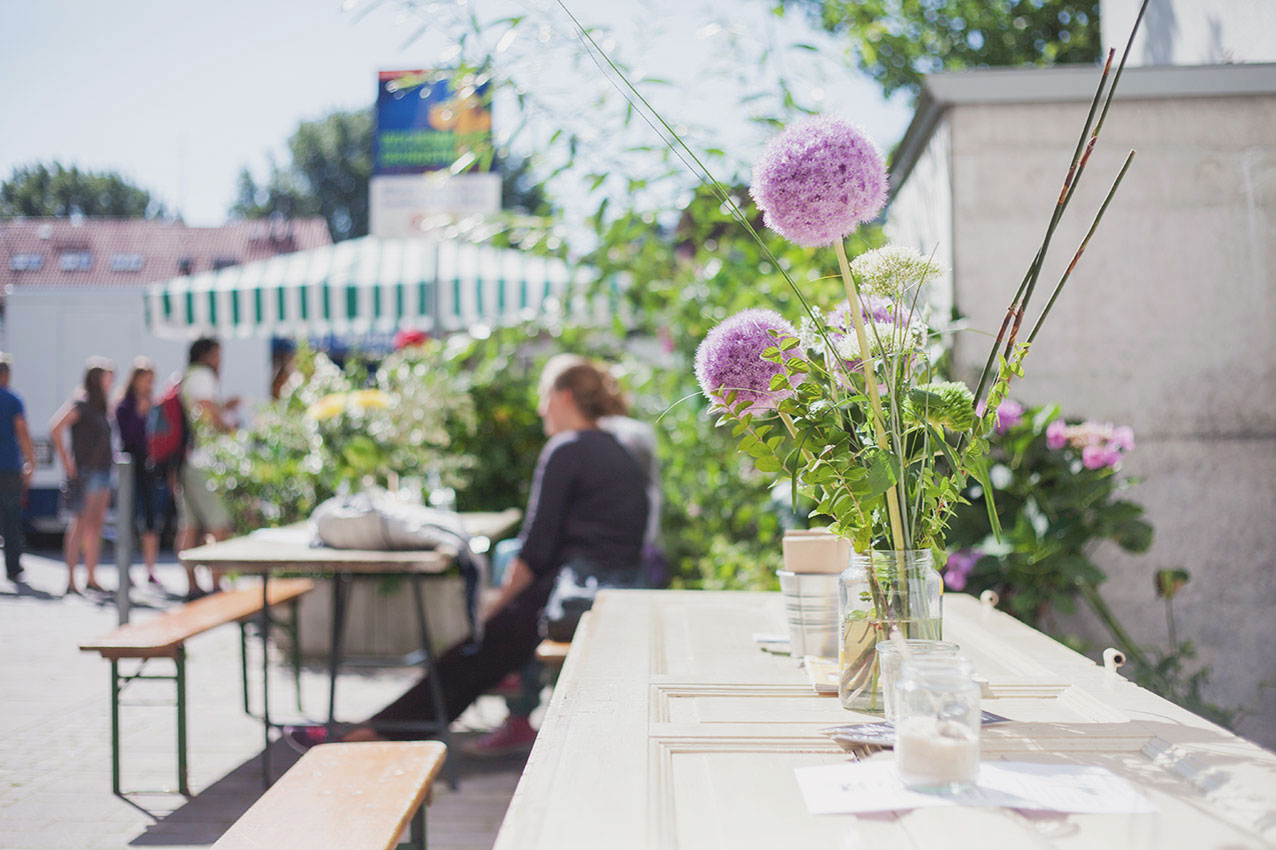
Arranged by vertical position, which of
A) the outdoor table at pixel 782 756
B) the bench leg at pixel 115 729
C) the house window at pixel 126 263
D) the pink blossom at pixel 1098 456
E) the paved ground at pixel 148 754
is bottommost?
the paved ground at pixel 148 754

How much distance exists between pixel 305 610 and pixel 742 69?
3301 mm

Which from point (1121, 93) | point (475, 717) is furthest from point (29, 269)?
point (1121, 93)

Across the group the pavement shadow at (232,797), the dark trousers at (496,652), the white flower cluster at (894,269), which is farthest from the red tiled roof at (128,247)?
the white flower cluster at (894,269)

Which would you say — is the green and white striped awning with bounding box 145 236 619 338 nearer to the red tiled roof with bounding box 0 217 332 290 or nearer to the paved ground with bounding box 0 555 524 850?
the paved ground with bounding box 0 555 524 850

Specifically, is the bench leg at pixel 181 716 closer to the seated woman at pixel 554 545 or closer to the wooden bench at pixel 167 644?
the wooden bench at pixel 167 644

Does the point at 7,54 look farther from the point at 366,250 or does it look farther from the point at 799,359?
the point at 799,359

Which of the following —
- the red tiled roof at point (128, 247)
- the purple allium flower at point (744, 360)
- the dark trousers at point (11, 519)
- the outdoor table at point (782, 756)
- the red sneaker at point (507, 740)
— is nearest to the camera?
the outdoor table at point (782, 756)

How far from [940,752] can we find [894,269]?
0.56m

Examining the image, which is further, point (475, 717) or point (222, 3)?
point (222, 3)

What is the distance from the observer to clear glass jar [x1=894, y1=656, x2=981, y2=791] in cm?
101

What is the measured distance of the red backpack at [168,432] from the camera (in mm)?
7004

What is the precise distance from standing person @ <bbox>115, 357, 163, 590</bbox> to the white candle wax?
7.22 m

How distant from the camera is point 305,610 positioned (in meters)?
5.16

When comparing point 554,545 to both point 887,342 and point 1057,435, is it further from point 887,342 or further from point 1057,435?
point 887,342
